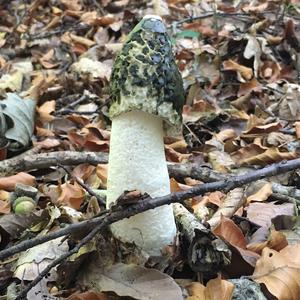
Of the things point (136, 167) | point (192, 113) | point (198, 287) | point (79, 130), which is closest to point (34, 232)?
point (136, 167)

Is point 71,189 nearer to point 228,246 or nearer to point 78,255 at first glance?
point 78,255

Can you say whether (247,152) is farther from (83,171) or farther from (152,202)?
(152,202)

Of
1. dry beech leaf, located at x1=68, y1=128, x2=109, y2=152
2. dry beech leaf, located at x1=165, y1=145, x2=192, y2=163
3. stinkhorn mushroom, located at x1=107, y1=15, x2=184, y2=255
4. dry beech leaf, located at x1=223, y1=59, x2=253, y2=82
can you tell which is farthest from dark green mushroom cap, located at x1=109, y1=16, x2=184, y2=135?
dry beech leaf, located at x1=223, y1=59, x2=253, y2=82

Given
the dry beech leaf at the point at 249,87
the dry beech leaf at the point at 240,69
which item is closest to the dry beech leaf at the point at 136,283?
the dry beech leaf at the point at 249,87

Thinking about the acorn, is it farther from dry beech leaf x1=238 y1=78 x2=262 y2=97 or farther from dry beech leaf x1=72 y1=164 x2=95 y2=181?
dry beech leaf x1=238 y1=78 x2=262 y2=97

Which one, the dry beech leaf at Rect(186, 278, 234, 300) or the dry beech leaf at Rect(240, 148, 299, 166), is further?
the dry beech leaf at Rect(240, 148, 299, 166)

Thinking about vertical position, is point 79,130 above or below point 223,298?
below

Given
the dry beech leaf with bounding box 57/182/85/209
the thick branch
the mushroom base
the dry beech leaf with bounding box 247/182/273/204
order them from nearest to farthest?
the thick branch → the mushroom base → the dry beech leaf with bounding box 247/182/273/204 → the dry beech leaf with bounding box 57/182/85/209
